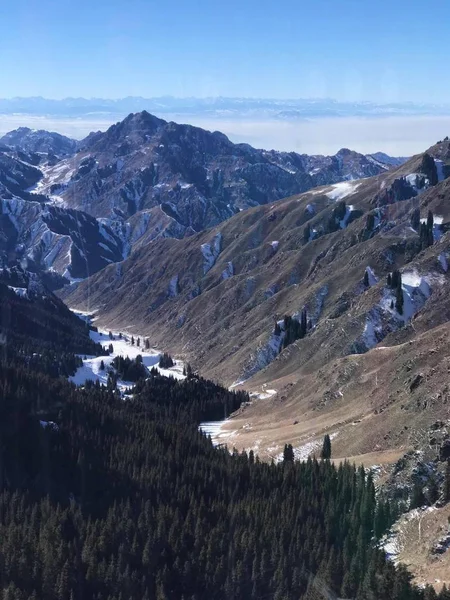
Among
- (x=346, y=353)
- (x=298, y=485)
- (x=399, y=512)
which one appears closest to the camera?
(x=399, y=512)

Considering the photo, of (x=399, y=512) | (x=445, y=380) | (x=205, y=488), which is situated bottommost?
(x=205, y=488)

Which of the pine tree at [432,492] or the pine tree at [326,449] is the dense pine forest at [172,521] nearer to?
the pine tree at [432,492]

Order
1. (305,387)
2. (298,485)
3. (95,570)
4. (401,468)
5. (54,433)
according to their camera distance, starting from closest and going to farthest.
Answer: (95,570), (401,468), (298,485), (54,433), (305,387)

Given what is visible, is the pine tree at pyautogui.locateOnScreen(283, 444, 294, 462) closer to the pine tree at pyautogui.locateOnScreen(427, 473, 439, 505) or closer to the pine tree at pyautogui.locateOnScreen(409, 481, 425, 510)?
the pine tree at pyautogui.locateOnScreen(409, 481, 425, 510)

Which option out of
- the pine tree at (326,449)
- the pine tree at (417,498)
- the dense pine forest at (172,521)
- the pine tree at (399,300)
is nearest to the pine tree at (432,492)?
the pine tree at (417,498)

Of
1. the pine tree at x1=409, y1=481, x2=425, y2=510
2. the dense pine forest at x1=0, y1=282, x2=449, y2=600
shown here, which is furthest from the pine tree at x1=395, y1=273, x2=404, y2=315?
the pine tree at x1=409, y1=481, x2=425, y2=510

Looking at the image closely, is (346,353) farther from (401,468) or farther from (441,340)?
(401,468)

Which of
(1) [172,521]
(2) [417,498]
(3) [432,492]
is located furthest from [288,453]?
(3) [432,492]

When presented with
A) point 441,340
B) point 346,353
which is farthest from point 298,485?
point 346,353
